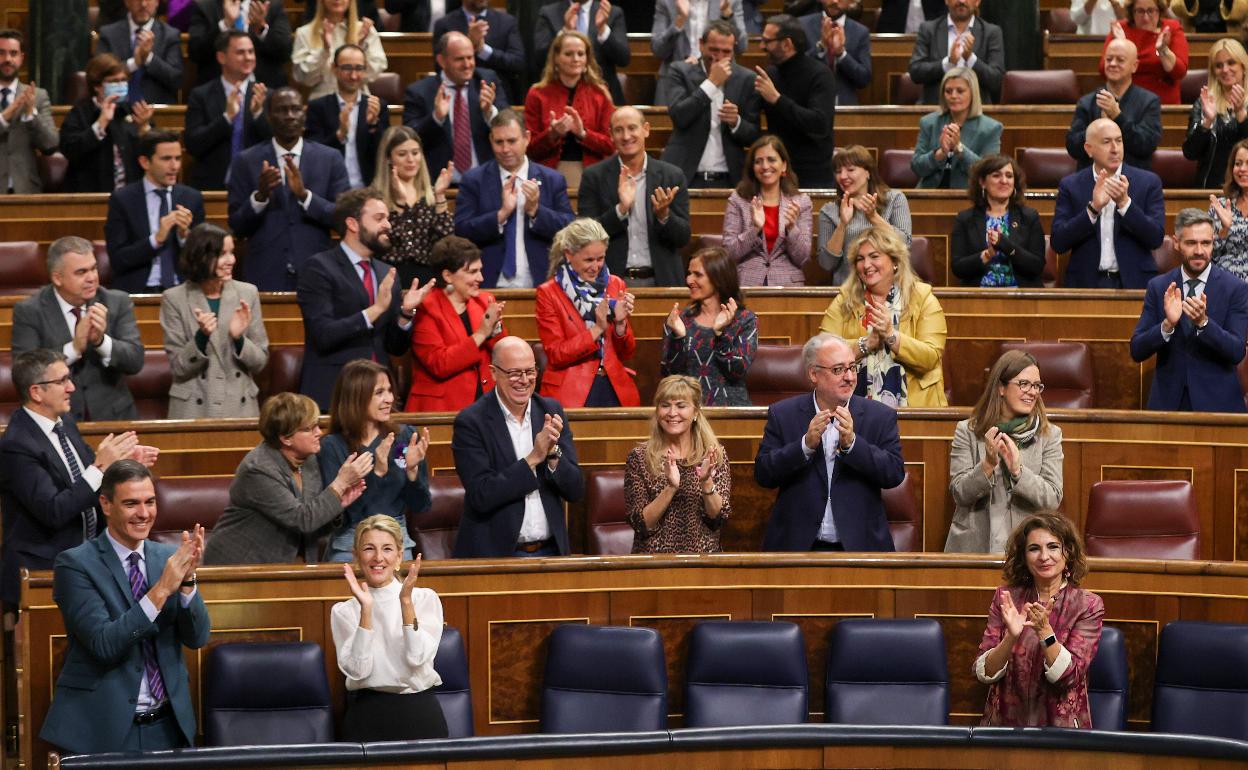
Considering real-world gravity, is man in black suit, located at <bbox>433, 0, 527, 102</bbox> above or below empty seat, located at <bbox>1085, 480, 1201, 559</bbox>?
above

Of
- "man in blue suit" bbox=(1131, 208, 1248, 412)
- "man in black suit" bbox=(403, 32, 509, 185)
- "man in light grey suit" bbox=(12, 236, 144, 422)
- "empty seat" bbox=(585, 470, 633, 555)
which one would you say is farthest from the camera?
"man in black suit" bbox=(403, 32, 509, 185)

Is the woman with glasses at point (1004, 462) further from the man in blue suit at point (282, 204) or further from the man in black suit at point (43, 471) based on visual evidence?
the man in blue suit at point (282, 204)

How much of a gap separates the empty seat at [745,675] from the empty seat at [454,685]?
1.89 feet

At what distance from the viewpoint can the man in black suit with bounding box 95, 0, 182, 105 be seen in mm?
8234

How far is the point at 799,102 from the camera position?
7742 mm

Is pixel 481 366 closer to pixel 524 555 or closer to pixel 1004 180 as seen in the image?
pixel 524 555

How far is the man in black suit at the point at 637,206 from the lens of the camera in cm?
678

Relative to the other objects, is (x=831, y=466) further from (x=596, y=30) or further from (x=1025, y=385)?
(x=596, y=30)

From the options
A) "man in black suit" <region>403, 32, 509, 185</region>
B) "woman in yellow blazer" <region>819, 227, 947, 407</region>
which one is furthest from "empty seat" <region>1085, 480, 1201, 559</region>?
"man in black suit" <region>403, 32, 509, 185</region>

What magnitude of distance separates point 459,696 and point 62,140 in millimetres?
3821

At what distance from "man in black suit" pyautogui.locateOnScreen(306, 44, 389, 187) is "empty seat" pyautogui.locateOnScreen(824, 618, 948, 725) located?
3.32m

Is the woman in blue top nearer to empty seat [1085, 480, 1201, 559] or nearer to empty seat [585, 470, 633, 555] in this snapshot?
empty seat [585, 470, 633, 555]

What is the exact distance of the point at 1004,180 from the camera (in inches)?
266

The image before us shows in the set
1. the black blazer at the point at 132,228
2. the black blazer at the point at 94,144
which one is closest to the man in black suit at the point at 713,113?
the black blazer at the point at 132,228
